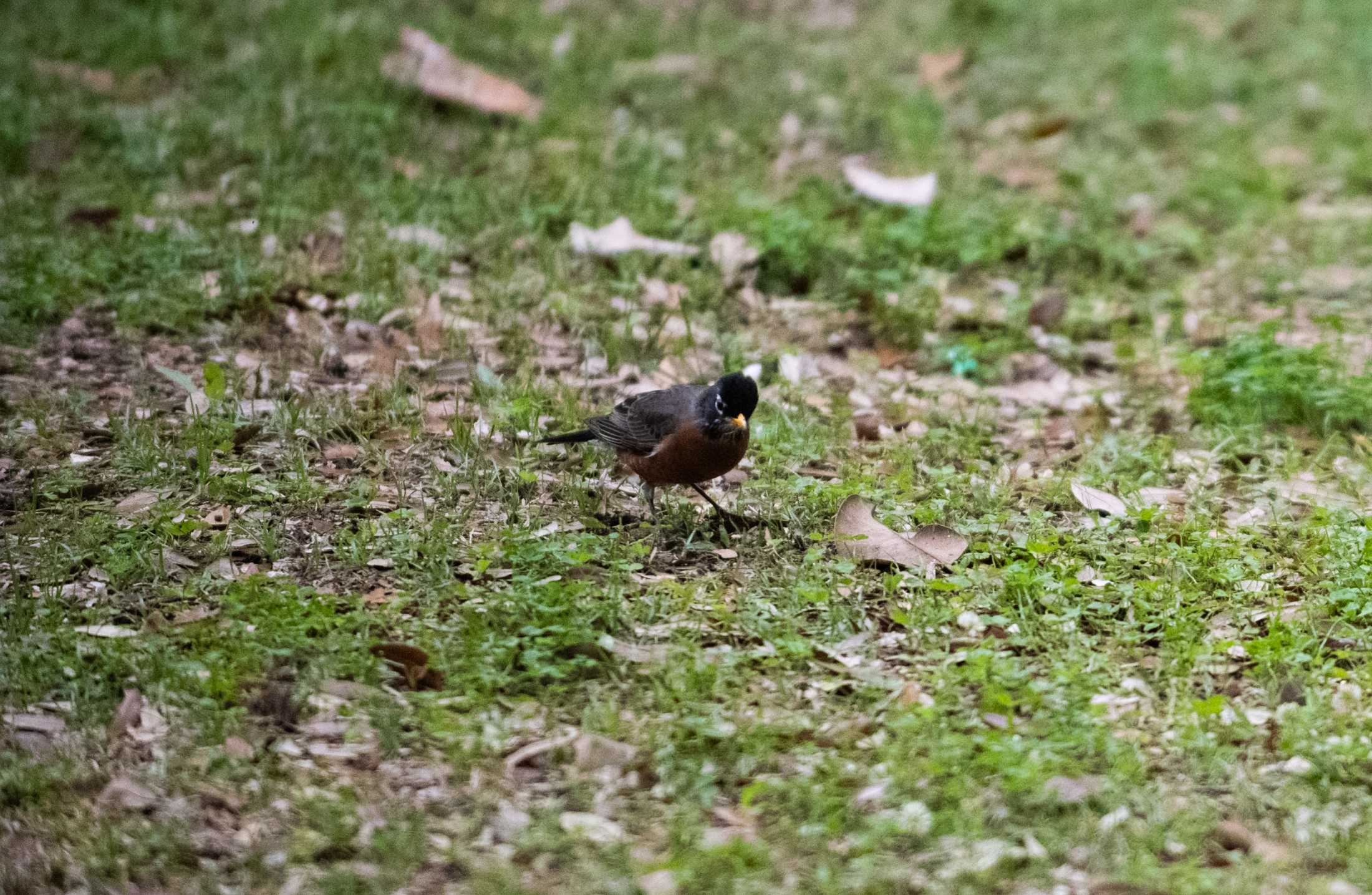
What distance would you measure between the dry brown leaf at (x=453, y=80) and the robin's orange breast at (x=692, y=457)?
4.12 meters

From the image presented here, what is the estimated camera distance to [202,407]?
5.40m

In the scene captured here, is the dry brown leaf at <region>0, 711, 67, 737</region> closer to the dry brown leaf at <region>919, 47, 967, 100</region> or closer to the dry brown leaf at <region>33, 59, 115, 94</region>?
the dry brown leaf at <region>33, 59, 115, 94</region>

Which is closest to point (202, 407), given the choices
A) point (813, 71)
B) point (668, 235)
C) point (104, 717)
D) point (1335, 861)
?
point (104, 717)

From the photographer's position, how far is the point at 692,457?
15.4 ft

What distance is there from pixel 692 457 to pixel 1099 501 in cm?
145

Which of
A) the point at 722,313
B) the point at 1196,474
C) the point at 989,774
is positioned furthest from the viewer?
the point at 722,313

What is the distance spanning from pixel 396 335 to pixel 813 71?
451cm

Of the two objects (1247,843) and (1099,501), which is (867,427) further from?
(1247,843)

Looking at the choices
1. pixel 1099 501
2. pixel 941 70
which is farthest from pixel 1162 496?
pixel 941 70

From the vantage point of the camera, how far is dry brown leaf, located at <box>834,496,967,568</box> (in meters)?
4.57

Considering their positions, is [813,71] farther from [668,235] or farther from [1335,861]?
[1335,861]

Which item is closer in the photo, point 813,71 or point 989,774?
point 989,774

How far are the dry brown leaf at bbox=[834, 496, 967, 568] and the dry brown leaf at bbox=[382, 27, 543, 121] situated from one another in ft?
14.6

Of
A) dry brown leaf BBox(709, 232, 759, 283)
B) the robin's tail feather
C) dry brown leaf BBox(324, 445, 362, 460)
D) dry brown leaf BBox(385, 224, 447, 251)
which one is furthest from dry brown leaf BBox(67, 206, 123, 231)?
the robin's tail feather
